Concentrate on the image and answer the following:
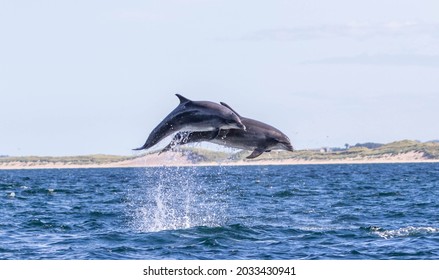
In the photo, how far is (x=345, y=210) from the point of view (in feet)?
137

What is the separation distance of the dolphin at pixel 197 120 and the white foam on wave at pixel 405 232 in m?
10.0

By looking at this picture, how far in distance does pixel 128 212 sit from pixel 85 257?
53.6 feet

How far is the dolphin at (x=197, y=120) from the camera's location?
2169 cm

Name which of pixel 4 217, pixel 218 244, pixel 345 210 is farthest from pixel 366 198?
pixel 218 244

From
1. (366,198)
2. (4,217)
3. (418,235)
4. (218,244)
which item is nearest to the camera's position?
(218,244)

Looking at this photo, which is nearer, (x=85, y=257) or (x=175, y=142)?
(x=175, y=142)

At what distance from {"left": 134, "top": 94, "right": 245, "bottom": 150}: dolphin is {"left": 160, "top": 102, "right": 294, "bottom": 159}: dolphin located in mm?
406

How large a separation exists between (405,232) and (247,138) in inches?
397

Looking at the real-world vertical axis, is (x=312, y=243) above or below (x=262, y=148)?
below

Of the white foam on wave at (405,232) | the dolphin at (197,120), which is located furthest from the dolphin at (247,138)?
the white foam on wave at (405,232)

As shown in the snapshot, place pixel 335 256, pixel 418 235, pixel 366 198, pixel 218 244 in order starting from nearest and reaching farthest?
pixel 335 256, pixel 218 244, pixel 418 235, pixel 366 198

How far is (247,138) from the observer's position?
22.8m

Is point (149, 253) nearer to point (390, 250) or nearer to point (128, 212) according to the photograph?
point (390, 250)

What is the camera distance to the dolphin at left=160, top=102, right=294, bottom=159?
22.5 m
